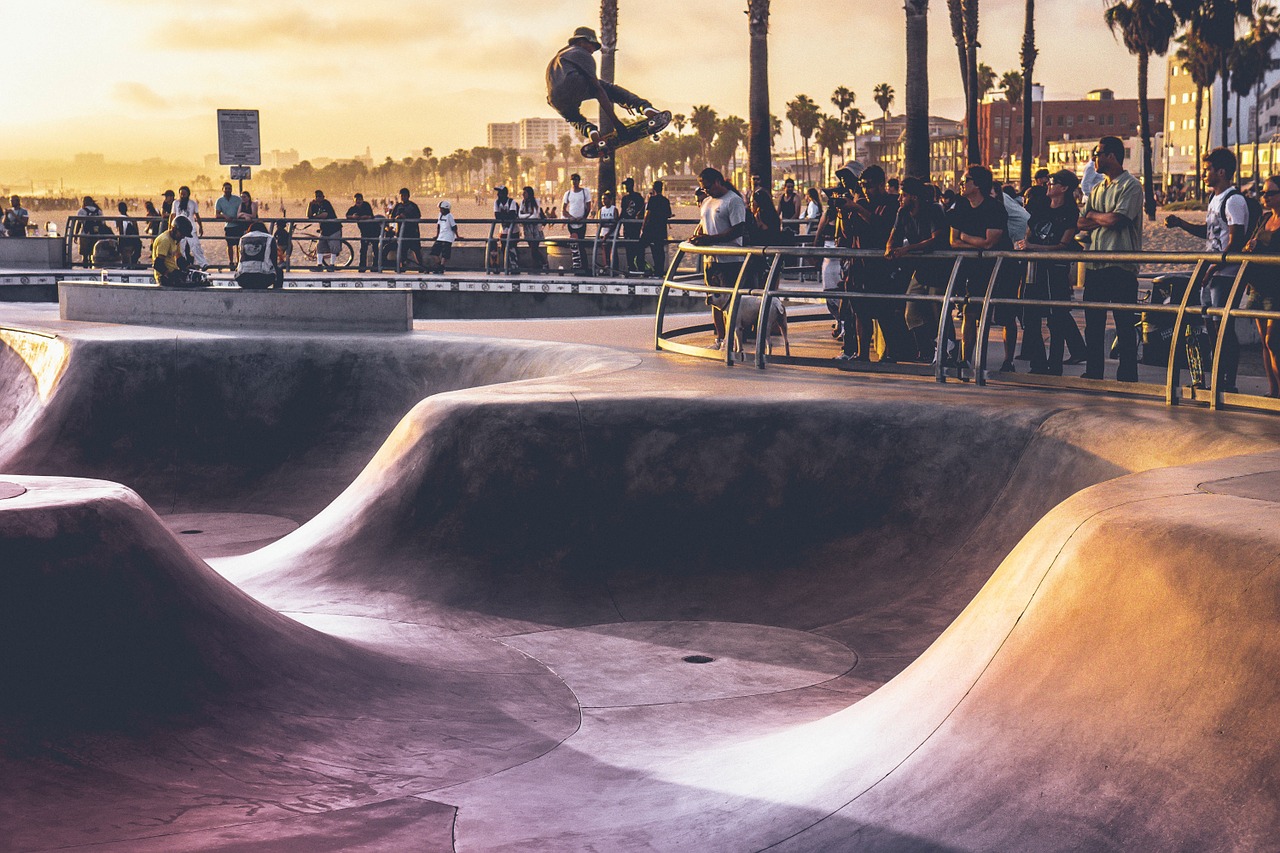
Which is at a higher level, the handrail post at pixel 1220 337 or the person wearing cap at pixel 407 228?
the person wearing cap at pixel 407 228

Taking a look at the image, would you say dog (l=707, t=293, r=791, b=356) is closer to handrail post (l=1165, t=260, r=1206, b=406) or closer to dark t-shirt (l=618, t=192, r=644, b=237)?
handrail post (l=1165, t=260, r=1206, b=406)

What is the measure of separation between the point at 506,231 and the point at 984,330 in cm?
1803

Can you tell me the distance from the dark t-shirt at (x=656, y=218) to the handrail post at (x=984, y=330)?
12.5 meters

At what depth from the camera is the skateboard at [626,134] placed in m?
22.9

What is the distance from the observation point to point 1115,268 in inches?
389

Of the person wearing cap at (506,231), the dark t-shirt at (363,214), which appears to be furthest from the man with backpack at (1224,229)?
the dark t-shirt at (363,214)

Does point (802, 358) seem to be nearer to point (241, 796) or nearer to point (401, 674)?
point (401, 674)

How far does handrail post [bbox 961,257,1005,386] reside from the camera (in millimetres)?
9836

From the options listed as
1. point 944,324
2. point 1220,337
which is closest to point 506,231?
point 944,324

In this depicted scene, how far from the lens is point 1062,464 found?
8.20 m

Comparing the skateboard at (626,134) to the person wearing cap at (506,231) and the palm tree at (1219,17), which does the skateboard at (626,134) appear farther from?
the palm tree at (1219,17)

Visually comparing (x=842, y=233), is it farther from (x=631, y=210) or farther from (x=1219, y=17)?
(x=1219, y=17)

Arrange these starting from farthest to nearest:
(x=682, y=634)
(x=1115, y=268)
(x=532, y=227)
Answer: (x=532, y=227), (x=1115, y=268), (x=682, y=634)

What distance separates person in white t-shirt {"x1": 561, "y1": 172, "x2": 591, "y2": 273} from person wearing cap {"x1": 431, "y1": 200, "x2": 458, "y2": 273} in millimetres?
2239
